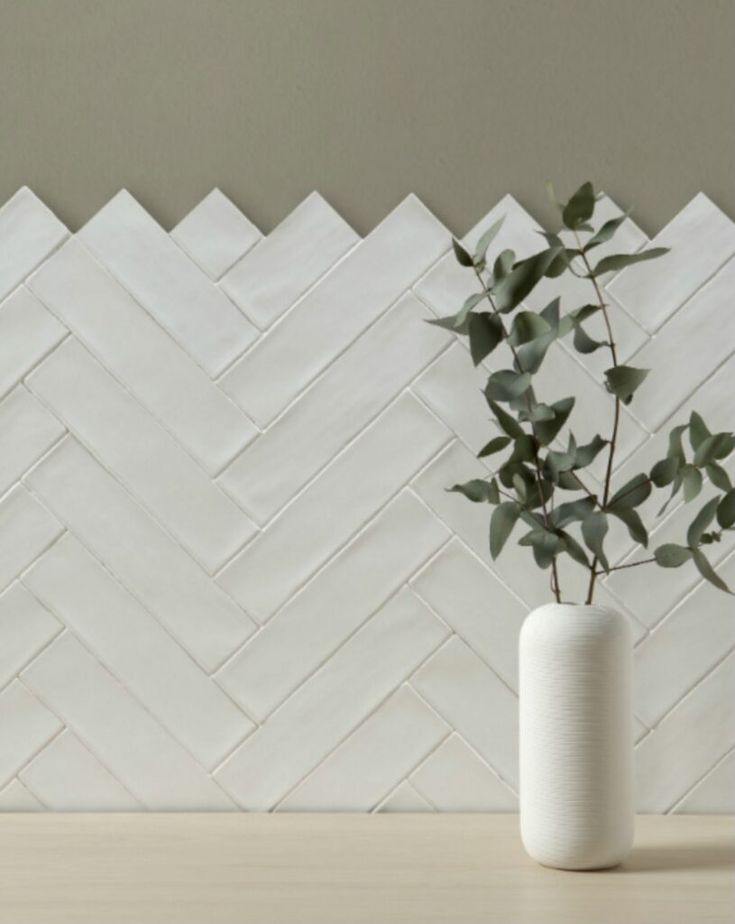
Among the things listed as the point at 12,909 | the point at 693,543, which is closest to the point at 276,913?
the point at 12,909

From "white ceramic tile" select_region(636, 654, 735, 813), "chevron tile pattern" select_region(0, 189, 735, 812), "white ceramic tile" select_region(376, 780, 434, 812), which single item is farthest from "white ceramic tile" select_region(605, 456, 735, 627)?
"white ceramic tile" select_region(376, 780, 434, 812)

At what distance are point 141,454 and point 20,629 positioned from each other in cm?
24

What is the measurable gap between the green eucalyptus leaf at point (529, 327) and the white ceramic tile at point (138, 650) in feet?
1.68

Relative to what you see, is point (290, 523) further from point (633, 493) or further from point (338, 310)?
point (633, 493)

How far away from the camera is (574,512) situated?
939 mm

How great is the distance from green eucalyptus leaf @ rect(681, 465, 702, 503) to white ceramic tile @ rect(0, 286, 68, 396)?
69 centimetres

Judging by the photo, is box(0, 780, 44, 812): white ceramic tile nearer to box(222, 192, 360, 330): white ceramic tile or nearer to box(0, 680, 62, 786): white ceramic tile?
box(0, 680, 62, 786): white ceramic tile

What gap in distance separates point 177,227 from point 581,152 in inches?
18.4

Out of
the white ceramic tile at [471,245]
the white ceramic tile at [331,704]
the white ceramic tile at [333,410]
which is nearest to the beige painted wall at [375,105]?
the white ceramic tile at [471,245]

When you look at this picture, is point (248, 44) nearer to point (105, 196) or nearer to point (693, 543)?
point (105, 196)

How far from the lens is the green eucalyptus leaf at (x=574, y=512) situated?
937 mm

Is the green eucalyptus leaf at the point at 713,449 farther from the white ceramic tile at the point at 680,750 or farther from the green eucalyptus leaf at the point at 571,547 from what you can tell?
the white ceramic tile at the point at 680,750

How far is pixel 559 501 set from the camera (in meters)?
1.15

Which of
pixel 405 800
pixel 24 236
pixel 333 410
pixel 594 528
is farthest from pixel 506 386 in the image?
pixel 24 236
